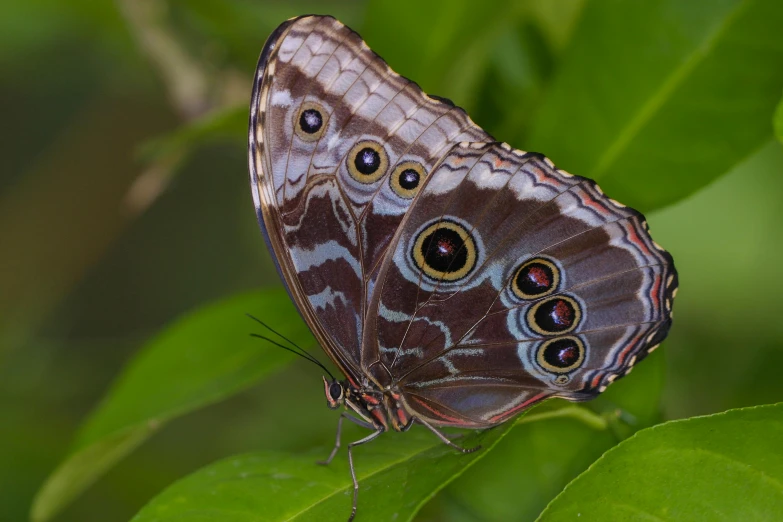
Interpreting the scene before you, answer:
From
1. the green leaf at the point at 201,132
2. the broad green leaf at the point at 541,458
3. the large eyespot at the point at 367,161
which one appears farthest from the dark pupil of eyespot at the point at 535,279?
the green leaf at the point at 201,132

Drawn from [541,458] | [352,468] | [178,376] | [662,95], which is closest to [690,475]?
[541,458]

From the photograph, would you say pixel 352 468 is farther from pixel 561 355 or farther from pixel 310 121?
pixel 310 121

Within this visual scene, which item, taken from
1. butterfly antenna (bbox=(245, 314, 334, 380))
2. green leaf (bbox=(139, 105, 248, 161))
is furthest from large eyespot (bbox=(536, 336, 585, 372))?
green leaf (bbox=(139, 105, 248, 161))

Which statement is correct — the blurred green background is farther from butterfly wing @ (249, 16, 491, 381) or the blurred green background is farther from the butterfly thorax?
butterfly wing @ (249, 16, 491, 381)

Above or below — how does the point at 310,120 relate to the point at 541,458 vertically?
above

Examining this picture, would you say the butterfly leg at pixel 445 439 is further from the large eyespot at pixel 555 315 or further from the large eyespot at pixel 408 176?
the large eyespot at pixel 408 176
